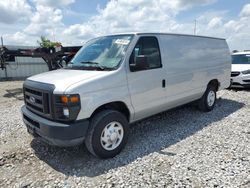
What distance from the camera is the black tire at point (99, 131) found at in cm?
371

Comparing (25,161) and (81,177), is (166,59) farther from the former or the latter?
(25,161)

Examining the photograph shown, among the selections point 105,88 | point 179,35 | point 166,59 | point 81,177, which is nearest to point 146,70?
point 166,59

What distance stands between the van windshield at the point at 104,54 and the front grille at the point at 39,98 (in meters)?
0.90

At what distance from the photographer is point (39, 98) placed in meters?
3.74

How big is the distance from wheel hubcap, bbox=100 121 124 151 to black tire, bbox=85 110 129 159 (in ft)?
0.21

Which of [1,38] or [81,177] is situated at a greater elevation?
[1,38]

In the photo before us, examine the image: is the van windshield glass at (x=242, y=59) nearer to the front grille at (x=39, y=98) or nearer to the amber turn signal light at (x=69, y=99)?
the amber turn signal light at (x=69, y=99)

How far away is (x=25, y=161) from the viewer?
403 centimetres

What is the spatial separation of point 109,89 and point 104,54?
2.86 ft

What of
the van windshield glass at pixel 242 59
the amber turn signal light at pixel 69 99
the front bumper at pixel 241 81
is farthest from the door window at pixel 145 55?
the van windshield glass at pixel 242 59

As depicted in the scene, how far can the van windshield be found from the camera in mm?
4098

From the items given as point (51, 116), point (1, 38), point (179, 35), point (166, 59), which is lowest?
point (51, 116)

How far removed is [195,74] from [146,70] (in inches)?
78.2

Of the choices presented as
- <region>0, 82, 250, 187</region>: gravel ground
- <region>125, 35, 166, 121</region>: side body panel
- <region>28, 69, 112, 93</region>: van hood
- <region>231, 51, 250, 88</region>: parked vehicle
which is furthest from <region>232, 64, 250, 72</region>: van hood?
<region>28, 69, 112, 93</region>: van hood
